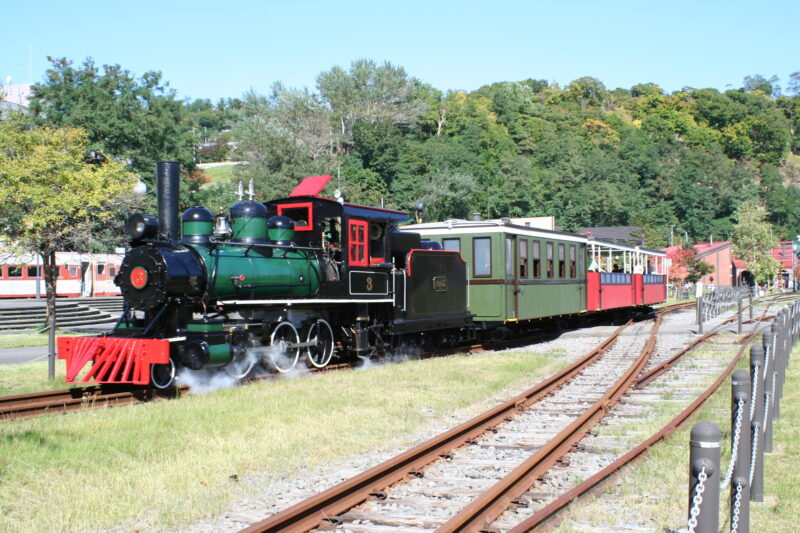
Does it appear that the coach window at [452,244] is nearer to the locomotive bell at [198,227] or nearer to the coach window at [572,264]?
the coach window at [572,264]

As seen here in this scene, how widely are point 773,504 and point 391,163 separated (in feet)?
219

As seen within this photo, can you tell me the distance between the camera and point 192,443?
24.9 ft

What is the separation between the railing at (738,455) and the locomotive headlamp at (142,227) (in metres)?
8.59

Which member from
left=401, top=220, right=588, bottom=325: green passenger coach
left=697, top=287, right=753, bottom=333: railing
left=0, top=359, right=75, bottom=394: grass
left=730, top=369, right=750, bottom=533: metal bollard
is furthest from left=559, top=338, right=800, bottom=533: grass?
left=697, top=287, right=753, bottom=333: railing

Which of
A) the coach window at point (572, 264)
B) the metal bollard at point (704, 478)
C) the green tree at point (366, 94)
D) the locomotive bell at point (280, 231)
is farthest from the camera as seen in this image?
the green tree at point (366, 94)

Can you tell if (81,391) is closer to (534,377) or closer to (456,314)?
(534,377)

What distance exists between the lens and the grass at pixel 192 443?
222 inches

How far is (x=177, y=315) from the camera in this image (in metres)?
11.1

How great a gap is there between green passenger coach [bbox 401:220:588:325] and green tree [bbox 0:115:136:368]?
32.3 ft

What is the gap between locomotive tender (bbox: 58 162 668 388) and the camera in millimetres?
10836

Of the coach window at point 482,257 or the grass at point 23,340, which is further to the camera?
the grass at point 23,340

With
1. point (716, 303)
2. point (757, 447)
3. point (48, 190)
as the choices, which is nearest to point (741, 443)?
point (757, 447)

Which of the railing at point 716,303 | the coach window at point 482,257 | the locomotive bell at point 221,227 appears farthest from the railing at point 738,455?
the railing at point 716,303

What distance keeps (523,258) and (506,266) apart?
1.18 metres
